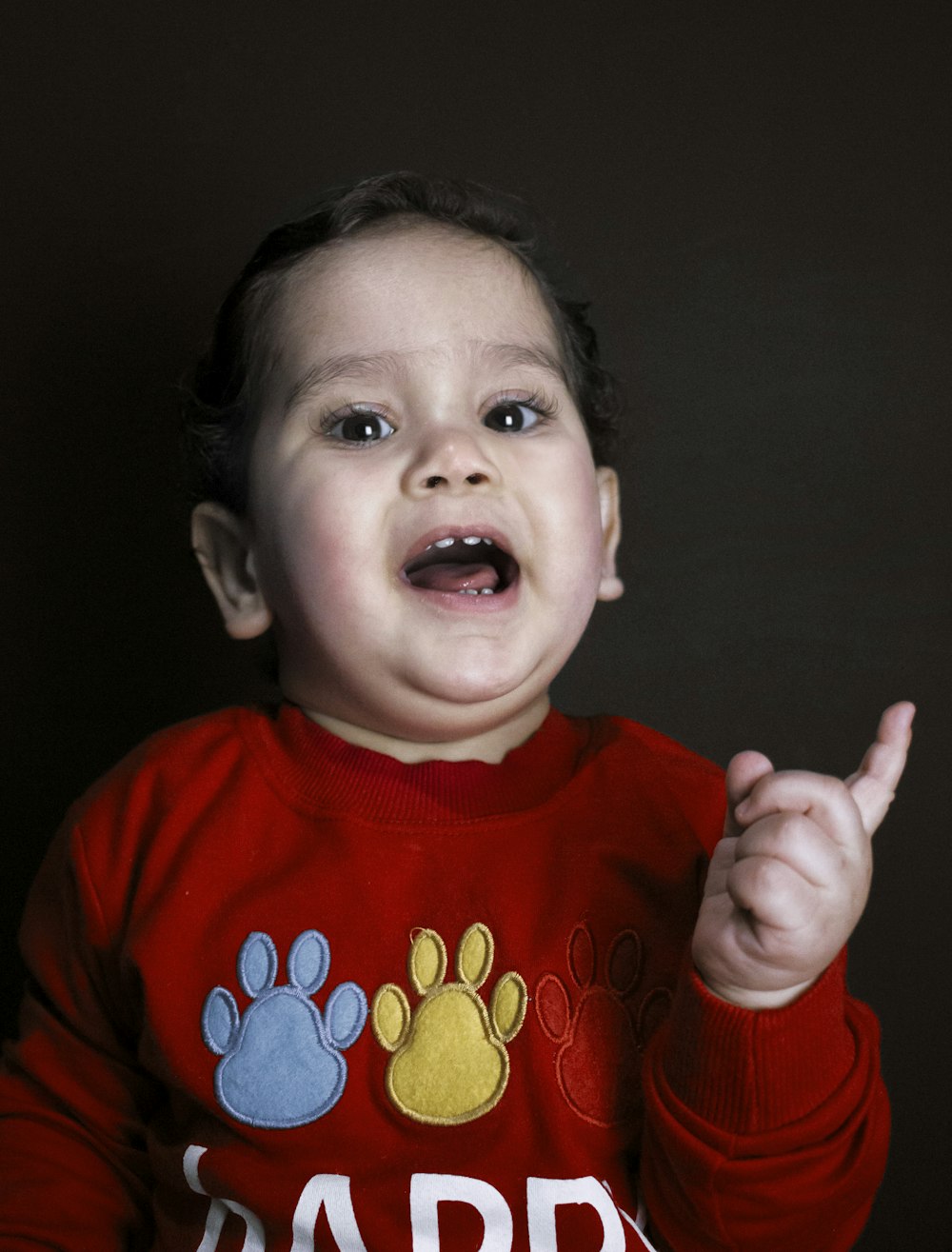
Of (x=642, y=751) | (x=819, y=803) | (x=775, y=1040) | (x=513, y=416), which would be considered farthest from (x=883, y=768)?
(x=513, y=416)

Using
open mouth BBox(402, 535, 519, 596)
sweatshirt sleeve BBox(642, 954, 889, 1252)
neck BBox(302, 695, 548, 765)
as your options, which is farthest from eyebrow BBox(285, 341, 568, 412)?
sweatshirt sleeve BBox(642, 954, 889, 1252)

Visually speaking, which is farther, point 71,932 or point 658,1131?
point 71,932

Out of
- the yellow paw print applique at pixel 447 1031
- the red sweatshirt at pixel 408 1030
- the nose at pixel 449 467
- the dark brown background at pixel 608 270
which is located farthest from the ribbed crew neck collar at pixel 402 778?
the dark brown background at pixel 608 270

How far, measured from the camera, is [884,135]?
5.18 feet

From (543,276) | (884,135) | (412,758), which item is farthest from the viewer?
(884,135)

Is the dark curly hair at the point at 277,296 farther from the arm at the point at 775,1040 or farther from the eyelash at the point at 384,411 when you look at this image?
the arm at the point at 775,1040

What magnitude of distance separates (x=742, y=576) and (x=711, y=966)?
32.0 inches

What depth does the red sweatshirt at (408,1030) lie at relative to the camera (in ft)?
3.01

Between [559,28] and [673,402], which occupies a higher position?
[559,28]

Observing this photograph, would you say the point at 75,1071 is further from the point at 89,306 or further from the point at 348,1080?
the point at 89,306

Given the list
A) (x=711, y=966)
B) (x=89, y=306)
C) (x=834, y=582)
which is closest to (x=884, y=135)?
(x=834, y=582)

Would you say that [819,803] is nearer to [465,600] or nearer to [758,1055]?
[758,1055]

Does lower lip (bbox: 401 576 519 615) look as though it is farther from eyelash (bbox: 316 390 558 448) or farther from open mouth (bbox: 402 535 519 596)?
eyelash (bbox: 316 390 558 448)

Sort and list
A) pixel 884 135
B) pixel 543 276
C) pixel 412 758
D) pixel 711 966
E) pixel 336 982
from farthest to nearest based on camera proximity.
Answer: pixel 884 135 → pixel 543 276 → pixel 412 758 → pixel 336 982 → pixel 711 966
